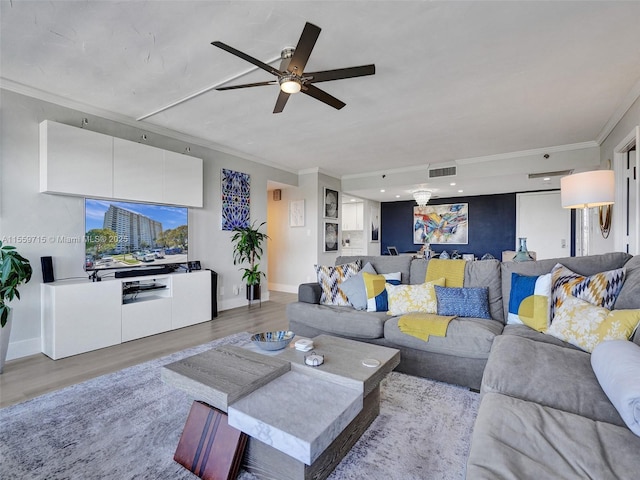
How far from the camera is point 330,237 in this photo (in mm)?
6633

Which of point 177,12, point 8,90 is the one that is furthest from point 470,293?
point 8,90

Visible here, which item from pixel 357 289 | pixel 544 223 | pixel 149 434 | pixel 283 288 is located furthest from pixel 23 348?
pixel 544 223

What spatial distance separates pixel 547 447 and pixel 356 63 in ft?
8.73

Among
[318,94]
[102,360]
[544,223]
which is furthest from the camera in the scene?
[544,223]

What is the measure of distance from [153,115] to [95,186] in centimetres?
104

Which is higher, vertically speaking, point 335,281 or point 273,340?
point 335,281

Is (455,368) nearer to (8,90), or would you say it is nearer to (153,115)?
(153,115)

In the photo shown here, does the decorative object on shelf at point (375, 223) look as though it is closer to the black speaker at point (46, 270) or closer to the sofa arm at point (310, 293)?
the sofa arm at point (310, 293)

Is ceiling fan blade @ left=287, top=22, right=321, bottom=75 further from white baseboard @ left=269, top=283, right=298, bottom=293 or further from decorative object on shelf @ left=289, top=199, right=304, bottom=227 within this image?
white baseboard @ left=269, top=283, right=298, bottom=293

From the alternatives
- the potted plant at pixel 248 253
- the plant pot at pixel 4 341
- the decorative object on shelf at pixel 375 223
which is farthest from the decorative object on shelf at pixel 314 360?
the decorative object on shelf at pixel 375 223

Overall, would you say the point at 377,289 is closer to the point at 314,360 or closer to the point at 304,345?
the point at 304,345

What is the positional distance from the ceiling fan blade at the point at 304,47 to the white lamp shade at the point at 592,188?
101 inches

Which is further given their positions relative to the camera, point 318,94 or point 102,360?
point 102,360

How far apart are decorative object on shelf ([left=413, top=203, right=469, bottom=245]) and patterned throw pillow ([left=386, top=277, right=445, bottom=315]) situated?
6.02 metres
